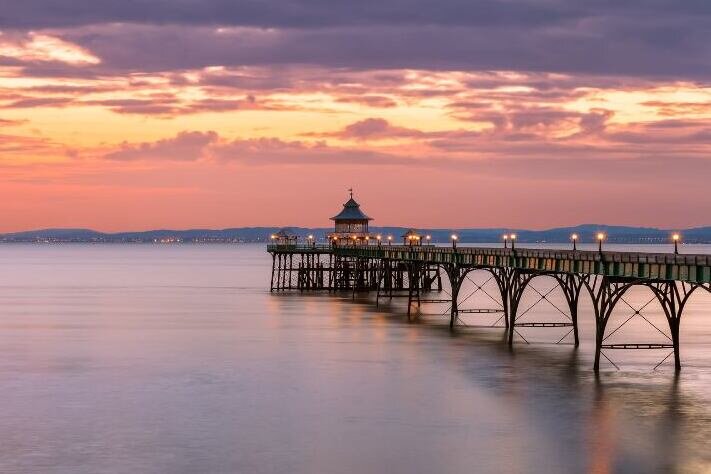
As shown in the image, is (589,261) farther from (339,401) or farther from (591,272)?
(339,401)

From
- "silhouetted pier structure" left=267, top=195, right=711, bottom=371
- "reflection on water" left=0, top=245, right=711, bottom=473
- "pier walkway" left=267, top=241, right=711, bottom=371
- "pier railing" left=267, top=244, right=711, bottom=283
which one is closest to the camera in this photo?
"reflection on water" left=0, top=245, right=711, bottom=473

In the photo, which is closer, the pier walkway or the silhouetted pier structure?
the pier walkway

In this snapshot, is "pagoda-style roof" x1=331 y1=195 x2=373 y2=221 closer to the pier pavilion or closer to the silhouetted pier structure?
the pier pavilion

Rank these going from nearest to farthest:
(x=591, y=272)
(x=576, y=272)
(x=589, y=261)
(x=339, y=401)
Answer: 1. (x=339, y=401)
2. (x=591, y=272)
3. (x=589, y=261)
4. (x=576, y=272)

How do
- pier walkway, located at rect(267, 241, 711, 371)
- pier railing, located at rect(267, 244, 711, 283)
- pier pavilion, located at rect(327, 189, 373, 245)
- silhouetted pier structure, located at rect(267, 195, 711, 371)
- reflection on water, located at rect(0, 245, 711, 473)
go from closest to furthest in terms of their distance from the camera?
reflection on water, located at rect(0, 245, 711, 473) → pier railing, located at rect(267, 244, 711, 283) → pier walkway, located at rect(267, 241, 711, 371) → silhouetted pier structure, located at rect(267, 195, 711, 371) → pier pavilion, located at rect(327, 189, 373, 245)

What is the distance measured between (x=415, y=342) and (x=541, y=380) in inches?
762

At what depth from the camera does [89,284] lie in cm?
17425

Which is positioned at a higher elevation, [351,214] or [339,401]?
[351,214]

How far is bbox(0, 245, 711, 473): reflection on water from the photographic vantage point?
1612 inches

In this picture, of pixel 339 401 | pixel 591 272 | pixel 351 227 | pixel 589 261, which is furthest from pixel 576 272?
pixel 351 227

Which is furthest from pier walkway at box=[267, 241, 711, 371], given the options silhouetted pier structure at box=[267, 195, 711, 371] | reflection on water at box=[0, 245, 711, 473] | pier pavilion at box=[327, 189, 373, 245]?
pier pavilion at box=[327, 189, 373, 245]

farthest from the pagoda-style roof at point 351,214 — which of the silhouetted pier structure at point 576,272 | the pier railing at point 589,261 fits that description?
the pier railing at point 589,261

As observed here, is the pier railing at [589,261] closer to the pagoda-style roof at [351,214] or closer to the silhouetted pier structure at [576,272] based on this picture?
the silhouetted pier structure at [576,272]

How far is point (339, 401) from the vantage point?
52781 mm
